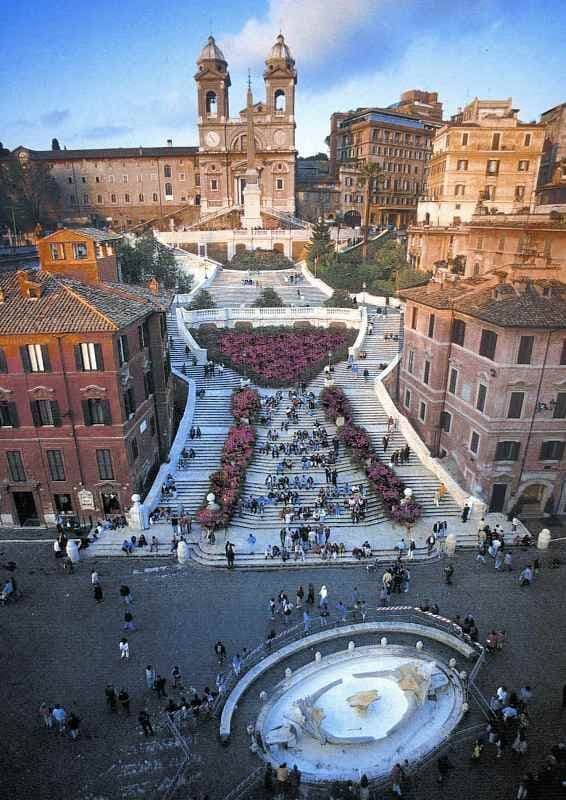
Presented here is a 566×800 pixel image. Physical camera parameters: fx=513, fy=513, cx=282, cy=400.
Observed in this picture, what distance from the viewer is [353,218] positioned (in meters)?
91.8

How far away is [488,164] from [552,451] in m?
44.7

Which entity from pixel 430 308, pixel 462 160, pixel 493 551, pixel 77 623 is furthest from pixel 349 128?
pixel 77 623

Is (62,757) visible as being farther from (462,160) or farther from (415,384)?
(462,160)

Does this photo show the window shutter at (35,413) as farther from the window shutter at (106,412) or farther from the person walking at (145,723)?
the person walking at (145,723)

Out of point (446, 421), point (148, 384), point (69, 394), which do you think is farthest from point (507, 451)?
point (69, 394)

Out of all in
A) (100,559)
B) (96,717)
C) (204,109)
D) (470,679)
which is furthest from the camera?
(204,109)

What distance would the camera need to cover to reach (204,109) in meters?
90.9

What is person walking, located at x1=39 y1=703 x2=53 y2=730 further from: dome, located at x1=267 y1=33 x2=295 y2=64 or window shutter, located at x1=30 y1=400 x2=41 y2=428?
dome, located at x1=267 y1=33 x2=295 y2=64

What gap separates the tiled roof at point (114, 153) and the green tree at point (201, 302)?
176ft

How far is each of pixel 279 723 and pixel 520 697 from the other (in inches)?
345

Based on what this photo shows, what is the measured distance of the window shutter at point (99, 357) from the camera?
26.0m

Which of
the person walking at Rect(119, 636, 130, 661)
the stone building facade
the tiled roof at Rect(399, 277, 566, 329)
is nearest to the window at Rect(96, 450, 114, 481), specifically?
the person walking at Rect(119, 636, 130, 661)

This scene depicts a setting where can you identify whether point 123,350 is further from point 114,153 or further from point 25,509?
point 114,153

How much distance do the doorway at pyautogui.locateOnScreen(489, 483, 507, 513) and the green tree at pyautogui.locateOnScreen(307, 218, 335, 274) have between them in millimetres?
43679
